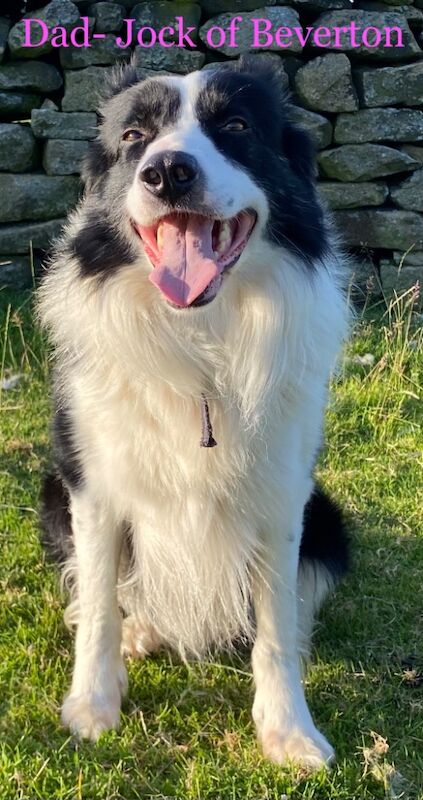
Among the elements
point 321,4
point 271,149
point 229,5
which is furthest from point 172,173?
point 321,4

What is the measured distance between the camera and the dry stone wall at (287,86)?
466 cm

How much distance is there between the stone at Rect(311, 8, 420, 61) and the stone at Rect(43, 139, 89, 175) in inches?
58.4

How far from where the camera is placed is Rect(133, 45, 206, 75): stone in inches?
184

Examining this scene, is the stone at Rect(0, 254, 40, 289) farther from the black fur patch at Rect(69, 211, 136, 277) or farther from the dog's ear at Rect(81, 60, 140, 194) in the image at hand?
the black fur patch at Rect(69, 211, 136, 277)

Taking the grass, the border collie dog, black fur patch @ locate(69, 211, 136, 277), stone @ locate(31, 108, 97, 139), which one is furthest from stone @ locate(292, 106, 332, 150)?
black fur patch @ locate(69, 211, 136, 277)

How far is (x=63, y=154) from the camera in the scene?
4723 millimetres

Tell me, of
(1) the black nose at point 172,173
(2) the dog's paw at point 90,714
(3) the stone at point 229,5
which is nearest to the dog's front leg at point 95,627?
(2) the dog's paw at point 90,714

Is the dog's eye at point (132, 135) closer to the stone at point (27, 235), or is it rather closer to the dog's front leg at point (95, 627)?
the dog's front leg at point (95, 627)

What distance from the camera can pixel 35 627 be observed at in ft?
8.19

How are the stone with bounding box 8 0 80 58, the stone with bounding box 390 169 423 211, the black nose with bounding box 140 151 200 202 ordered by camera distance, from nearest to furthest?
the black nose with bounding box 140 151 200 202, the stone with bounding box 8 0 80 58, the stone with bounding box 390 169 423 211

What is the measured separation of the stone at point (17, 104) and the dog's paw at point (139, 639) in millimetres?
3369

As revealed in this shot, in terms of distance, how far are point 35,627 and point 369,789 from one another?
108 centimetres

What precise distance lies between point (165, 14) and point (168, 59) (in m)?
0.25

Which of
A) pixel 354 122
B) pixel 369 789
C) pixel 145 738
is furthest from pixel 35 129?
pixel 369 789
